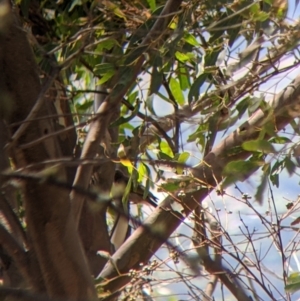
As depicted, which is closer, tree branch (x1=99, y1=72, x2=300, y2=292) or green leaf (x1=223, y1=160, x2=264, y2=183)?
green leaf (x1=223, y1=160, x2=264, y2=183)

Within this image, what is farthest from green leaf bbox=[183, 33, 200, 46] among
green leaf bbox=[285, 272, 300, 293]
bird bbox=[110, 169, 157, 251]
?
green leaf bbox=[285, 272, 300, 293]

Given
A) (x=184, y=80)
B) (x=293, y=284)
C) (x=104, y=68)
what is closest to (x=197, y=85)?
(x=104, y=68)

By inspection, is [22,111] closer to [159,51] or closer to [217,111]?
[159,51]

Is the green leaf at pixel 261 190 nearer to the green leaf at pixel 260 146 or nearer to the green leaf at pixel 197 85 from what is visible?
the green leaf at pixel 260 146

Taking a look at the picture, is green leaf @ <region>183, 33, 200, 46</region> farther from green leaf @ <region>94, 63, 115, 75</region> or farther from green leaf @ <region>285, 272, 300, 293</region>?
green leaf @ <region>285, 272, 300, 293</region>

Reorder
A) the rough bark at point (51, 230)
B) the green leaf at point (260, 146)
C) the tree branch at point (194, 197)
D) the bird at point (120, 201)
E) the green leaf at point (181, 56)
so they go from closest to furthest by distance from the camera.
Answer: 1. the rough bark at point (51, 230)
2. the green leaf at point (260, 146)
3. the tree branch at point (194, 197)
4. the green leaf at point (181, 56)
5. the bird at point (120, 201)

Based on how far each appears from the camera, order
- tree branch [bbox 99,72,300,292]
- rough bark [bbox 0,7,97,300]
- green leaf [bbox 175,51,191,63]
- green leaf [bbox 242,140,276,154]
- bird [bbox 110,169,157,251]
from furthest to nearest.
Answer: bird [bbox 110,169,157,251], green leaf [bbox 175,51,191,63], tree branch [bbox 99,72,300,292], green leaf [bbox 242,140,276,154], rough bark [bbox 0,7,97,300]

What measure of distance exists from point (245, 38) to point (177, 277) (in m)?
0.61

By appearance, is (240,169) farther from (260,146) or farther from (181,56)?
(181,56)

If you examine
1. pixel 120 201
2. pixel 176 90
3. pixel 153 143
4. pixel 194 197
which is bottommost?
pixel 194 197

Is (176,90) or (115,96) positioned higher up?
(176,90)

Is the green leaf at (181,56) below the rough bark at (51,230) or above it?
above

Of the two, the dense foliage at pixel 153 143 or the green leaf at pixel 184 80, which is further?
the green leaf at pixel 184 80

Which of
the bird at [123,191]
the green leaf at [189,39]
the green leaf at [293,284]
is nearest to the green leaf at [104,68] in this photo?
the green leaf at [189,39]
